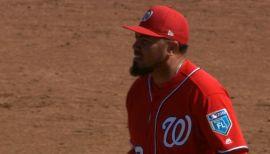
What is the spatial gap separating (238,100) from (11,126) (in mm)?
2860

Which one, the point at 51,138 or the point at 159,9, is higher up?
the point at 159,9

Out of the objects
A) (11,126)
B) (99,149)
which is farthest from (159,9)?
(11,126)

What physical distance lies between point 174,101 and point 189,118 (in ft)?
0.47

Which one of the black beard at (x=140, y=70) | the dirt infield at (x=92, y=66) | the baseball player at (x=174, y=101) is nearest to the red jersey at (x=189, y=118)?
the baseball player at (x=174, y=101)

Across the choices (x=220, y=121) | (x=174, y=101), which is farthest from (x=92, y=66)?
(x=220, y=121)

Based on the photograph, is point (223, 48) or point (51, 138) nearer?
point (51, 138)

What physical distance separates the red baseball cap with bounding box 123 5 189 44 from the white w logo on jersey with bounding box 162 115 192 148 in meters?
Answer: 0.44

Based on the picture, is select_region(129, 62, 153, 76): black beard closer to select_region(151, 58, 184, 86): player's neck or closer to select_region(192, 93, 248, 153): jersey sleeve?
select_region(151, 58, 184, 86): player's neck

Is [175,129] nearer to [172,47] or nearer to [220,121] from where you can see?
[220,121]

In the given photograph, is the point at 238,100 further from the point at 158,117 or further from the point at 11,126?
the point at 158,117

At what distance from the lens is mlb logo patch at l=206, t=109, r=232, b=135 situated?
422 cm

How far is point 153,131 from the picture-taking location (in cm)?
451

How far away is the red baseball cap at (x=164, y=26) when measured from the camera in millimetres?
4449

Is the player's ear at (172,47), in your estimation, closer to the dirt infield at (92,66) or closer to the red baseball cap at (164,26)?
the red baseball cap at (164,26)
